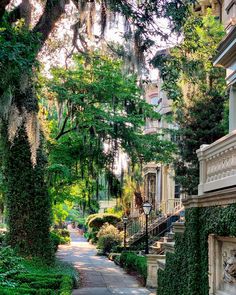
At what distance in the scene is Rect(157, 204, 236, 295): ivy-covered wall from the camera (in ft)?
25.6

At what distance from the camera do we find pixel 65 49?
19.2 meters

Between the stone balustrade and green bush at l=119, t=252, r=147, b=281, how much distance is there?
975 cm

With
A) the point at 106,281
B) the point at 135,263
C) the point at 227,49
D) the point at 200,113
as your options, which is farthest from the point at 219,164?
the point at 135,263

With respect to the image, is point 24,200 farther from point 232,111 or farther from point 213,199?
point 213,199

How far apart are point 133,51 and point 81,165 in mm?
10661

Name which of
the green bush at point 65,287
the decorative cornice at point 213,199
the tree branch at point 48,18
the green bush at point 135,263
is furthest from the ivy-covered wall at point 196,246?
the green bush at point 135,263

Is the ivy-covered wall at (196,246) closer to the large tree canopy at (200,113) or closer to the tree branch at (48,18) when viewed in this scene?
the tree branch at (48,18)

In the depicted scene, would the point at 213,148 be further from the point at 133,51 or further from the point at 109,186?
the point at 109,186

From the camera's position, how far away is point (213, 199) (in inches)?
333

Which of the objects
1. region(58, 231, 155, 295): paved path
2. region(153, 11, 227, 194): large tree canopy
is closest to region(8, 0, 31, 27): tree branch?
region(58, 231, 155, 295): paved path

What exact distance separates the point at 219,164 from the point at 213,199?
678mm

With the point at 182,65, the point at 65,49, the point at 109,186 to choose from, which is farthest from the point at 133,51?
the point at 109,186

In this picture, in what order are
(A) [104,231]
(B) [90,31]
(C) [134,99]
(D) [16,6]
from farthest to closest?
1. (A) [104,231]
2. (C) [134,99]
3. (B) [90,31]
4. (D) [16,6]

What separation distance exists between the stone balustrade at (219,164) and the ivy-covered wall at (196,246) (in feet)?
1.41
